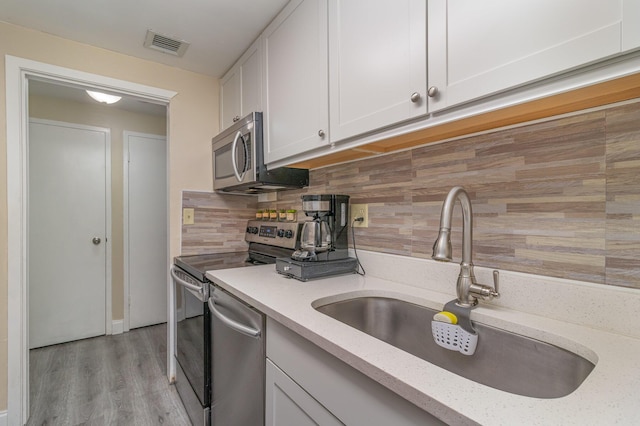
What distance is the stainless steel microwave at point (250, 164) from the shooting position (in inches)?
66.2

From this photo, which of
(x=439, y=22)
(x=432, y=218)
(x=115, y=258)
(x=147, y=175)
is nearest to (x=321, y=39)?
(x=439, y=22)

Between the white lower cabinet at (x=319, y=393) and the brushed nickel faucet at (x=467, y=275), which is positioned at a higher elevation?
the brushed nickel faucet at (x=467, y=275)

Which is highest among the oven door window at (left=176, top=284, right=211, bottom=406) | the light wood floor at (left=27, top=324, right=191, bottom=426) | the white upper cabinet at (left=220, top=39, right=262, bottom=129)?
the white upper cabinet at (left=220, top=39, right=262, bottom=129)

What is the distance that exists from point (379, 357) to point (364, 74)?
89 centimetres

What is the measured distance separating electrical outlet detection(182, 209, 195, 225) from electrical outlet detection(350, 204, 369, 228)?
4.04 feet

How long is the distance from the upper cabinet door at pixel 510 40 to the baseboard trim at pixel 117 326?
343 cm

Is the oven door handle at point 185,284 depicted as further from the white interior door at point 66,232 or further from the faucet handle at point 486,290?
the white interior door at point 66,232

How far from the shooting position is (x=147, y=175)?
3.15 metres

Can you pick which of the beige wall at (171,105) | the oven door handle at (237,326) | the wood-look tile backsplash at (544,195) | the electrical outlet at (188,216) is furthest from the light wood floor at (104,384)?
the wood-look tile backsplash at (544,195)

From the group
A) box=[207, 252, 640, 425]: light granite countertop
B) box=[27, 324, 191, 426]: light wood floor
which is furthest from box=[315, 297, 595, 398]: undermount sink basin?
box=[27, 324, 191, 426]: light wood floor

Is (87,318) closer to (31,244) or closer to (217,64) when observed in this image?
(31,244)

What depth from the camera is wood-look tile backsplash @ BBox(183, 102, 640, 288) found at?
0.77 meters

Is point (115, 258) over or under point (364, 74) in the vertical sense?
under

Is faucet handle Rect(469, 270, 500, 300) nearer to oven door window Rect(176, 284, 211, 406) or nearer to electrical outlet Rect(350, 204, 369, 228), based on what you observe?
electrical outlet Rect(350, 204, 369, 228)
